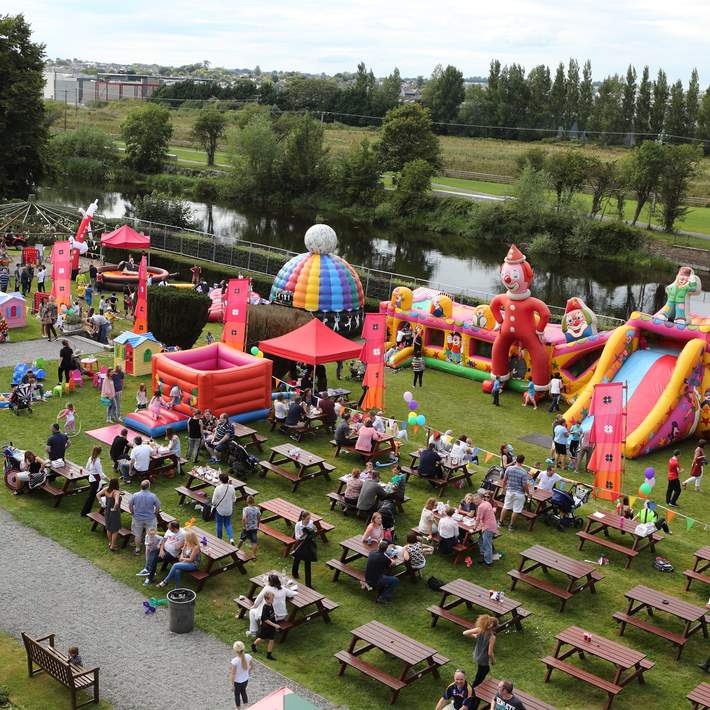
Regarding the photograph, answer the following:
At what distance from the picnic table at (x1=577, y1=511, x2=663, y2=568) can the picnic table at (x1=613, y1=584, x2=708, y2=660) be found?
1.76m

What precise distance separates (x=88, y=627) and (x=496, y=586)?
A: 6014 mm

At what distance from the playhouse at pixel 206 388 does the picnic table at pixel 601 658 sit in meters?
10.1

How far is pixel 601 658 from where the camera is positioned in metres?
12.4

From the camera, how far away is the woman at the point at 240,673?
35.7 ft

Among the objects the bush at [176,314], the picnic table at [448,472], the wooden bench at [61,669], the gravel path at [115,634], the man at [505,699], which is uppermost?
the bush at [176,314]

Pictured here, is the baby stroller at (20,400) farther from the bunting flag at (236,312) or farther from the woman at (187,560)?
the woman at (187,560)

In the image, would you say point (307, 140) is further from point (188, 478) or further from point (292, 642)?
point (292, 642)

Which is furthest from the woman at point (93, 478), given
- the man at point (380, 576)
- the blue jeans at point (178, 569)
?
the man at point (380, 576)

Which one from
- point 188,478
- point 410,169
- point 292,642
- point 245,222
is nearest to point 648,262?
point 410,169

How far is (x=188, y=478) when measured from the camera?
58.4 ft

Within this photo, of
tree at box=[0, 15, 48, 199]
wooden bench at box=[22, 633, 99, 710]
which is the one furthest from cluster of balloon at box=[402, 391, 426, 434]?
tree at box=[0, 15, 48, 199]

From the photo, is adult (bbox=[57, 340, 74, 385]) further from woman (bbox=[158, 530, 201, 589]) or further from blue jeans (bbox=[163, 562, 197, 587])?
blue jeans (bbox=[163, 562, 197, 587])

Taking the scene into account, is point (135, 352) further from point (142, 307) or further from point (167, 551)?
point (167, 551)

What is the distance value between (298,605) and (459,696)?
Result: 297cm
